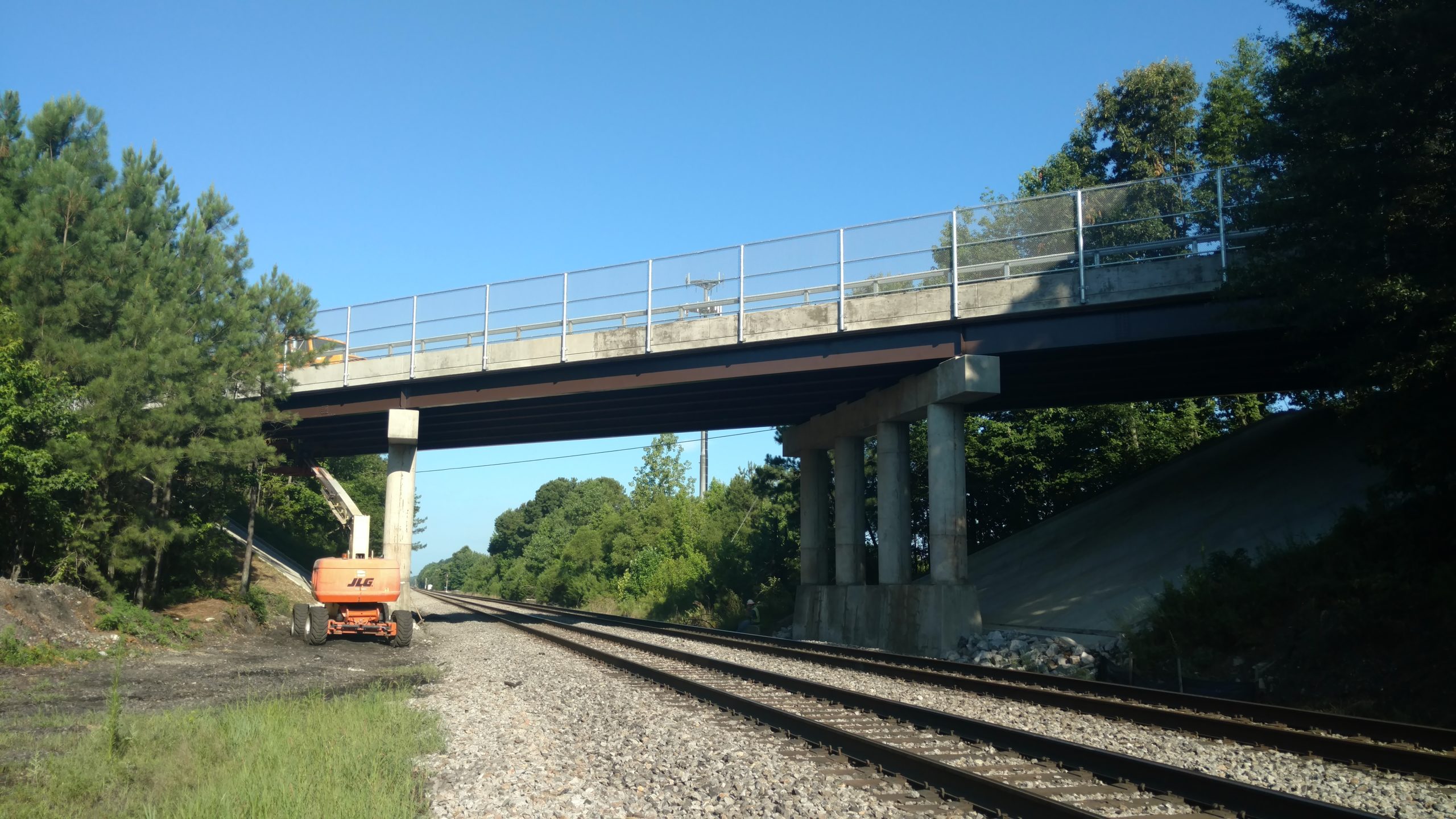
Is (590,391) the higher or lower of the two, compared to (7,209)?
lower

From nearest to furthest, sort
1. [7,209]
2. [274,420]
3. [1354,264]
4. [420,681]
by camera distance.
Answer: [1354,264] < [420,681] < [7,209] < [274,420]

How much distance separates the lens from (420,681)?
16844 mm

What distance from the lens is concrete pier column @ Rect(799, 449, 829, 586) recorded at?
34.2 m

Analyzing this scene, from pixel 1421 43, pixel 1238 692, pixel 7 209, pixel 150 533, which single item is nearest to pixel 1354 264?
pixel 1421 43

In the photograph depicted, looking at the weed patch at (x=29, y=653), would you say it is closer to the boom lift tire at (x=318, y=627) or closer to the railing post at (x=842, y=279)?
the boom lift tire at (x=318, y=627)

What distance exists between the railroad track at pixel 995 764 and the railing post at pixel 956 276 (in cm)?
1238

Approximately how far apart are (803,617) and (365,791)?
2652 cm

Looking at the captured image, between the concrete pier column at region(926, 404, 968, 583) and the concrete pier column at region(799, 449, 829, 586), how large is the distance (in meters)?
9.83

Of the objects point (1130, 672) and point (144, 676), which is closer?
point (1130, 672)

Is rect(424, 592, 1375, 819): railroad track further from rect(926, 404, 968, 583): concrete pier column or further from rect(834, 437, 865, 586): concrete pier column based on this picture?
rect(834, 437, 865, 586): concrete pier column

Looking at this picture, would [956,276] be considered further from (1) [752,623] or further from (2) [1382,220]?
(1) [752,623]

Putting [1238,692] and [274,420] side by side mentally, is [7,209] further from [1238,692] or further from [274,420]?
[1238,692]

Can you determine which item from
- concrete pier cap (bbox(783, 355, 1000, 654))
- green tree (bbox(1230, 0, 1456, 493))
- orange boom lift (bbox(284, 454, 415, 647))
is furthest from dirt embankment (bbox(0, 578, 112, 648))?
green tree (bbox(1230, 0, 1456, 493))

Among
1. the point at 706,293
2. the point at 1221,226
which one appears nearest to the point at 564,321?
the point at 706,293
